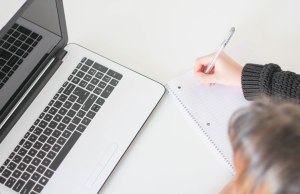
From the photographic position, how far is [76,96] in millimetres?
838

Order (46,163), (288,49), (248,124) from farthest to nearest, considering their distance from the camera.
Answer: (288,49), (46,163), (248,124)

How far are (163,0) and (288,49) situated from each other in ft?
0.95

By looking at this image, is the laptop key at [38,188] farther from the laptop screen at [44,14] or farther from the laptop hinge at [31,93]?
the laptop screen at [44,14]

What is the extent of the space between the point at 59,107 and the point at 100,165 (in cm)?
14

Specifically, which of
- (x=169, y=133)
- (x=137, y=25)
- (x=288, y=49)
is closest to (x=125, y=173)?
(x=169, y=133)

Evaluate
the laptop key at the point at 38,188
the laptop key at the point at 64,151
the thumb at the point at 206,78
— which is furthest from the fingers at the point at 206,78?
the laptop key at the point at 38,188

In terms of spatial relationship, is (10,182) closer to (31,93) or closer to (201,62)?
(31,93)

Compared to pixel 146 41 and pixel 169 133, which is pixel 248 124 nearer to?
pixel 169 133

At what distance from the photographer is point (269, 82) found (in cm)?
85

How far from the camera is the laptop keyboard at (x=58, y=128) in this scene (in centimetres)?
76

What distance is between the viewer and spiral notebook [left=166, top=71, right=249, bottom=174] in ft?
2.66

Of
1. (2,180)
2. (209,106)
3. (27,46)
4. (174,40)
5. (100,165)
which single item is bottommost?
(2,180)

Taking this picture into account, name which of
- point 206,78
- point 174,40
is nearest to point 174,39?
point 174,40

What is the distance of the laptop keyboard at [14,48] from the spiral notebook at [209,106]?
27 cm
